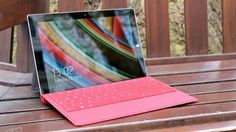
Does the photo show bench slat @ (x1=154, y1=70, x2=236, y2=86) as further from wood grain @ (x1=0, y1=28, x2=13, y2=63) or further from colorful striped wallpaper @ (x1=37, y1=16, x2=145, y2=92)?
wood grain @ (x1=0, y1=28, x2=13, y2=63)

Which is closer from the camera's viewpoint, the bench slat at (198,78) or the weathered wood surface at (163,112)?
the weathered wood surface at (163,112)

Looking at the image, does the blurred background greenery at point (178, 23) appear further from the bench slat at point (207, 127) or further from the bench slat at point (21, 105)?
the bench slat at point (207, 127)

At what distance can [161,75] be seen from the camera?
102 cm

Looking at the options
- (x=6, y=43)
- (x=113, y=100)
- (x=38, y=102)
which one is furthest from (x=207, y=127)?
(x=6, y=43)

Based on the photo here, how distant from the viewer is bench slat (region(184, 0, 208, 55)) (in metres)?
1.22

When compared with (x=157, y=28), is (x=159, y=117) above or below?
below

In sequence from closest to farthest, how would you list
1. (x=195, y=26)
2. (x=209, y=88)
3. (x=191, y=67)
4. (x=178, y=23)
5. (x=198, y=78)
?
(x=209, y=88)
(x=198, y=78)
(x=191, y=67)
(x=195, y=26)
(x=178, y=23)

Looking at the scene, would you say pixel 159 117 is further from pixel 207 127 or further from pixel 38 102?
pixel 38 102

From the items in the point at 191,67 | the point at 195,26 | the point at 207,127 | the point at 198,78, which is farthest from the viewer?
the point at 195,26

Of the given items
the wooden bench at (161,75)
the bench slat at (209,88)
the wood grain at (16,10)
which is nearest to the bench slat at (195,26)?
the wooden bench at (161,75)

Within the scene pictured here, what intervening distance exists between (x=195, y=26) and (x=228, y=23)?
4.7 inches

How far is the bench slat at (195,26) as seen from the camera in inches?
48.1

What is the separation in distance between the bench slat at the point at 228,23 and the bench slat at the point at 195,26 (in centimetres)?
7

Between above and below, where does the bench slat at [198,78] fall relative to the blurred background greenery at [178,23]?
below
